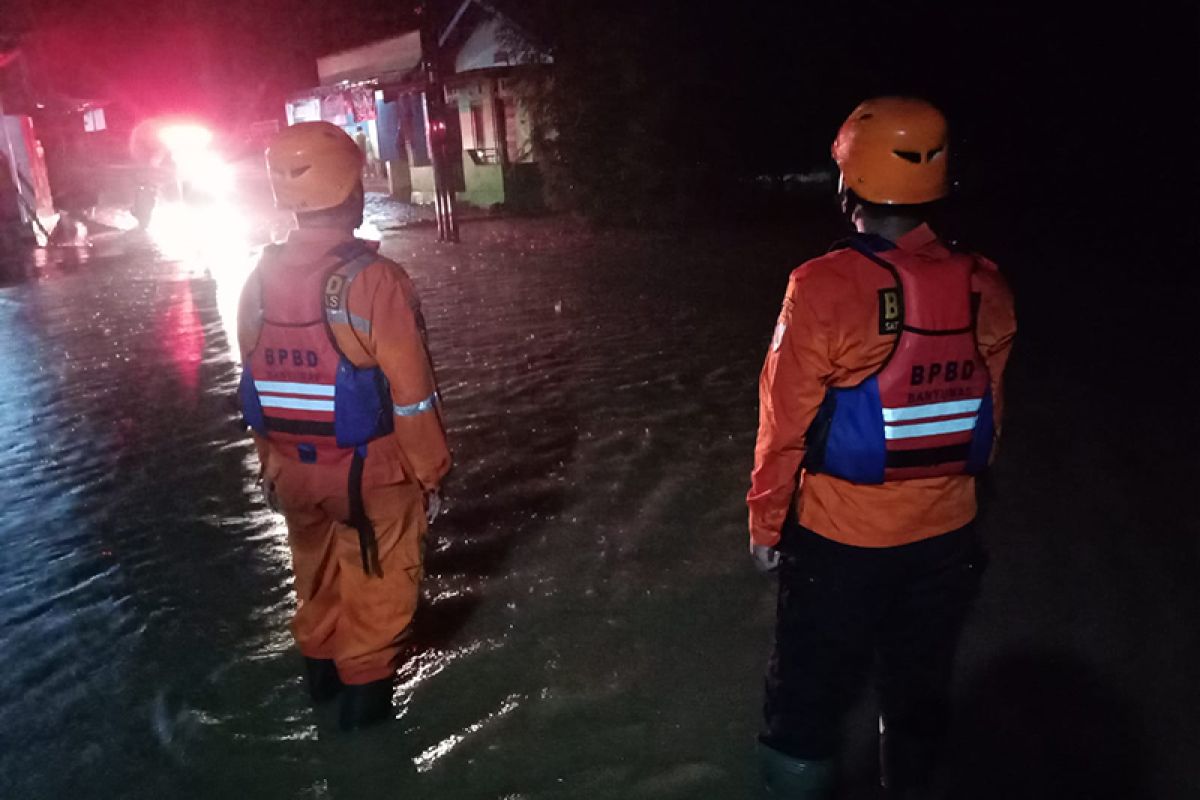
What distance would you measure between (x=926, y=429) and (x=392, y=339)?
63.5 inches

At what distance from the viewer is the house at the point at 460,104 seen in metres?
24.1

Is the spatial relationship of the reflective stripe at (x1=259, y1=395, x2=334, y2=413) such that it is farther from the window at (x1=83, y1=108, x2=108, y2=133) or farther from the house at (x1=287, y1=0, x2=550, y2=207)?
the window at (x1=83, y1=108, x2=108, y2=133)

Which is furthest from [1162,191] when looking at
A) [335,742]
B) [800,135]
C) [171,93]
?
[171,93]

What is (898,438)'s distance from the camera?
239cm

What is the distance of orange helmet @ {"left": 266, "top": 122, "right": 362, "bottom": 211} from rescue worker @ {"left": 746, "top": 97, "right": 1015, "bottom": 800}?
1536mm

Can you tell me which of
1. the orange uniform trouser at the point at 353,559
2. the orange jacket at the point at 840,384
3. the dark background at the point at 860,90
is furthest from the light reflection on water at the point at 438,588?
the dark background at the point at 860,90

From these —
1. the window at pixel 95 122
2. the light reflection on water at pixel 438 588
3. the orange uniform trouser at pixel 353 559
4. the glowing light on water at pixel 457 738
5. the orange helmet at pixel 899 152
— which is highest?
the window at pixel 95 122

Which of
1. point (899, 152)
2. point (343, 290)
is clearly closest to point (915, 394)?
point (899, 152)

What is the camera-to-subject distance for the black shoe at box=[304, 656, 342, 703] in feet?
11.7

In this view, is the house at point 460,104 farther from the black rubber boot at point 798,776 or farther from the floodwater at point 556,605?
the black rubber boot at point 798,776

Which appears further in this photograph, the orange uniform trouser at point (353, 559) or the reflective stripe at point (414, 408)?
the orange uniform trouser at point (353, 559)

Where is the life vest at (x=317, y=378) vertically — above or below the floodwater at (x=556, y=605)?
above

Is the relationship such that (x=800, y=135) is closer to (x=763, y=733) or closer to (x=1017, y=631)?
(x=1017, y=631)

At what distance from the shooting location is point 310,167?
9.79 feet
